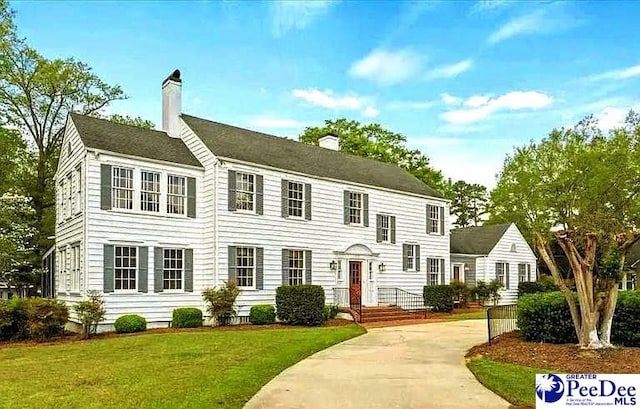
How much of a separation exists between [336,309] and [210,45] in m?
10.7

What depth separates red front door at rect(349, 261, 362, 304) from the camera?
23609 millimetres

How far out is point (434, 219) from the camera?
91.9ft

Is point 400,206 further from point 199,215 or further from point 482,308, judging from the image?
point 199,215

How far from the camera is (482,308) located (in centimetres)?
2958

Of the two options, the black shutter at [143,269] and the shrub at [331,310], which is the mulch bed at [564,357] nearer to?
the shrub at [331,310]

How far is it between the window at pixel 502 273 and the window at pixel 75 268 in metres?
23.6

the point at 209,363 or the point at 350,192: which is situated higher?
the point at 350,192

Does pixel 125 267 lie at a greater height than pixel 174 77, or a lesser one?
lesser

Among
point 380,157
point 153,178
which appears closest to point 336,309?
point 153,178

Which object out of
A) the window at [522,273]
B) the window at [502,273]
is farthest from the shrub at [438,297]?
the window at [522,273]

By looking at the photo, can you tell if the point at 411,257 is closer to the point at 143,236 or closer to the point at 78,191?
the point at 143,236

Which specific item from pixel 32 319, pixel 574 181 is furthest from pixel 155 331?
pixel 574 181

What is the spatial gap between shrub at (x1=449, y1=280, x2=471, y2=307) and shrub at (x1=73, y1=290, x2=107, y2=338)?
54.2 ft

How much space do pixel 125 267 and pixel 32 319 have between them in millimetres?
2951
